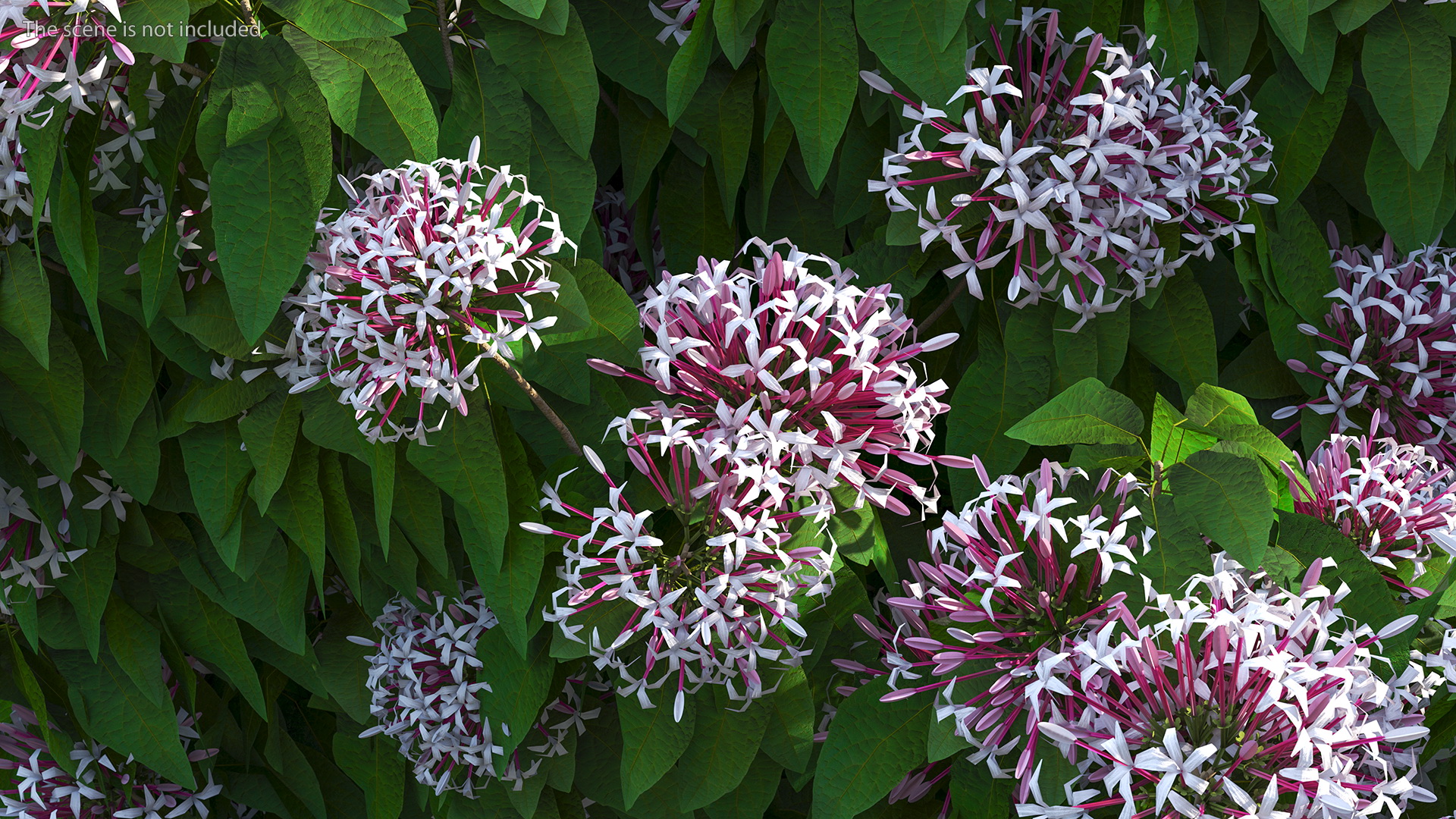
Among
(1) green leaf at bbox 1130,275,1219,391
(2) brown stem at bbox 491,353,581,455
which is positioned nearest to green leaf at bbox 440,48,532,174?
(2) brown stem at bbox 491,353,581,455

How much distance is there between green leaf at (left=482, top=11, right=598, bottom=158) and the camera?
3.57 feet

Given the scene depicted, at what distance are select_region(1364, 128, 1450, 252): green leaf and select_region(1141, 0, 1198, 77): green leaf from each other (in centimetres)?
26

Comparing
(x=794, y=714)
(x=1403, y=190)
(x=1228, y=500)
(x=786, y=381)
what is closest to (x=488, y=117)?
(x=786, y=381)

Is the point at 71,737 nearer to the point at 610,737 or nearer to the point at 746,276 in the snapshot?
the point at 610,737

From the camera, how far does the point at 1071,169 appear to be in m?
0.96

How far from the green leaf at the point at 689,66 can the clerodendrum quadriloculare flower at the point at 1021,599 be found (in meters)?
0.47

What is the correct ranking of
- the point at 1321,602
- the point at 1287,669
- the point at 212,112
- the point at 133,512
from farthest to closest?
the point at 133,512
the point at 212,112
the point at 1321,602
the point at 1287,669

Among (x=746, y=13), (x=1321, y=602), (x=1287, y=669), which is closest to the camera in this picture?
(x=1287, y=669)

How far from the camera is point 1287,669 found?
0.75m

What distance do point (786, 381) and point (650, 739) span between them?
15.4 inches

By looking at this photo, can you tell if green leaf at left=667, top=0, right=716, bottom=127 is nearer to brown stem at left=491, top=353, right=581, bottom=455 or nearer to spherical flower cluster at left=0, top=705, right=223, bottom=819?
brown stem at left=491, top=353, right=581, bottom=455

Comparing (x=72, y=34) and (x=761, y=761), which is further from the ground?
(x=72, y=34)

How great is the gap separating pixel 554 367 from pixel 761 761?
49 cm

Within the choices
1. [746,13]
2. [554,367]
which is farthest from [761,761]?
[746,13]
